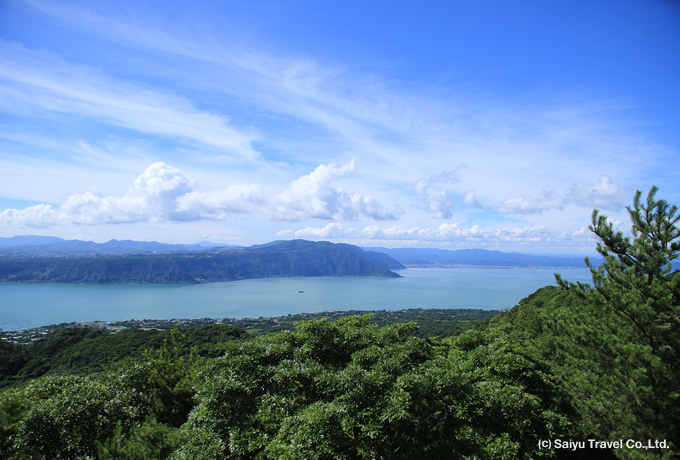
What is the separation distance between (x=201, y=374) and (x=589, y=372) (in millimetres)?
8092

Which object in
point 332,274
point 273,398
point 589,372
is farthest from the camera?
point 332,274

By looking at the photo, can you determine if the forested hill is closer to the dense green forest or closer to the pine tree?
the dense green forest

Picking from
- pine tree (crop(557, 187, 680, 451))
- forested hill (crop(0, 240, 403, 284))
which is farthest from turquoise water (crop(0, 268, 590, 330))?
pine tree (crop(557, 187, 680, 451))

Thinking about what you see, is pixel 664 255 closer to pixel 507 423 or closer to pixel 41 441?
pixel 507 423

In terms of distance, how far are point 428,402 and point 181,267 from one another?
143 metres

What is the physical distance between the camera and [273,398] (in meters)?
6.49

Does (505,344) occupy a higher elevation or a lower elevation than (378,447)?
higher

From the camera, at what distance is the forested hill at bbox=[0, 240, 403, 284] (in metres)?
115

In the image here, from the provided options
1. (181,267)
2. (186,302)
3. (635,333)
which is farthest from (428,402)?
(181,267)

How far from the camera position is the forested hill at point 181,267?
378 ft

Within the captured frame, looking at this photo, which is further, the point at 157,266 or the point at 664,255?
the point at 157,266

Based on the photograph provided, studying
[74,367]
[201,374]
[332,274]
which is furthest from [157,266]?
[201,374]

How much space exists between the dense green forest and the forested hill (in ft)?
432

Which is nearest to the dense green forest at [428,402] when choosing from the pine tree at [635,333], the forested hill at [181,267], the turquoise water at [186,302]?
the pine tree at [635,333]
